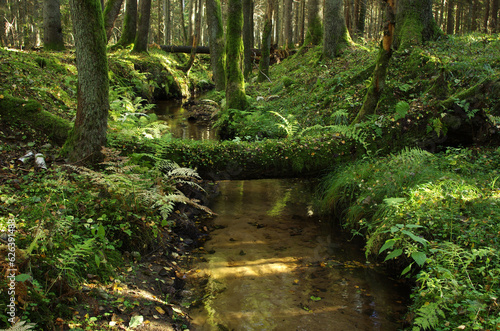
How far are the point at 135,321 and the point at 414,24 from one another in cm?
1069

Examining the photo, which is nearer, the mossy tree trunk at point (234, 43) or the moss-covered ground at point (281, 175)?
the moss-covered ground at point (281, 175)

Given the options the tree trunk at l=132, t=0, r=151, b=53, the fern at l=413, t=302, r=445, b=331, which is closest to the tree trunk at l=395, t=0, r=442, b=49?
the fern at l=413, t=302, r=445, b=331

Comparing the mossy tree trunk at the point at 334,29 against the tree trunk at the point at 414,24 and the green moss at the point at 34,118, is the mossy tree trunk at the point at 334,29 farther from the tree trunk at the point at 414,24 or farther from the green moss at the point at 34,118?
the green moss at the point at 34,118

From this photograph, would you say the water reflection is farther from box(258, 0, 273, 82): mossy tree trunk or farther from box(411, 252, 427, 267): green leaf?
box(411, 252, 427, 267): green leaf

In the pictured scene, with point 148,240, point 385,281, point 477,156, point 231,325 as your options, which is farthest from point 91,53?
point 477,156

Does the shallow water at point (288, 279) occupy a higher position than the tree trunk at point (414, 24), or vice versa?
the tree trunk at point (414, 24)

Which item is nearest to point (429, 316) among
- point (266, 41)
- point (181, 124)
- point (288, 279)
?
point (288, 279)

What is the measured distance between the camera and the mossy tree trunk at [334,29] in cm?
1320

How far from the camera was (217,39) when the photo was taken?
17.7 metres

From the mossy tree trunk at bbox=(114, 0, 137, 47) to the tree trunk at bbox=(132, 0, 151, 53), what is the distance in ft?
1.46

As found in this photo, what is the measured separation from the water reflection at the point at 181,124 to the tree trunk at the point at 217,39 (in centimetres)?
268

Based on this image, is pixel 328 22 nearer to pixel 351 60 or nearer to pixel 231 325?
pixel 351 60

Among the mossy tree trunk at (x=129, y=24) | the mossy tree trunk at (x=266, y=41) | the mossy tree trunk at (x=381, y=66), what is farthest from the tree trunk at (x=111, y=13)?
the mossy tree trunk at (x=381, y=66)

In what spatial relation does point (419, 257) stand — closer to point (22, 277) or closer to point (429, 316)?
point (429, 316)
